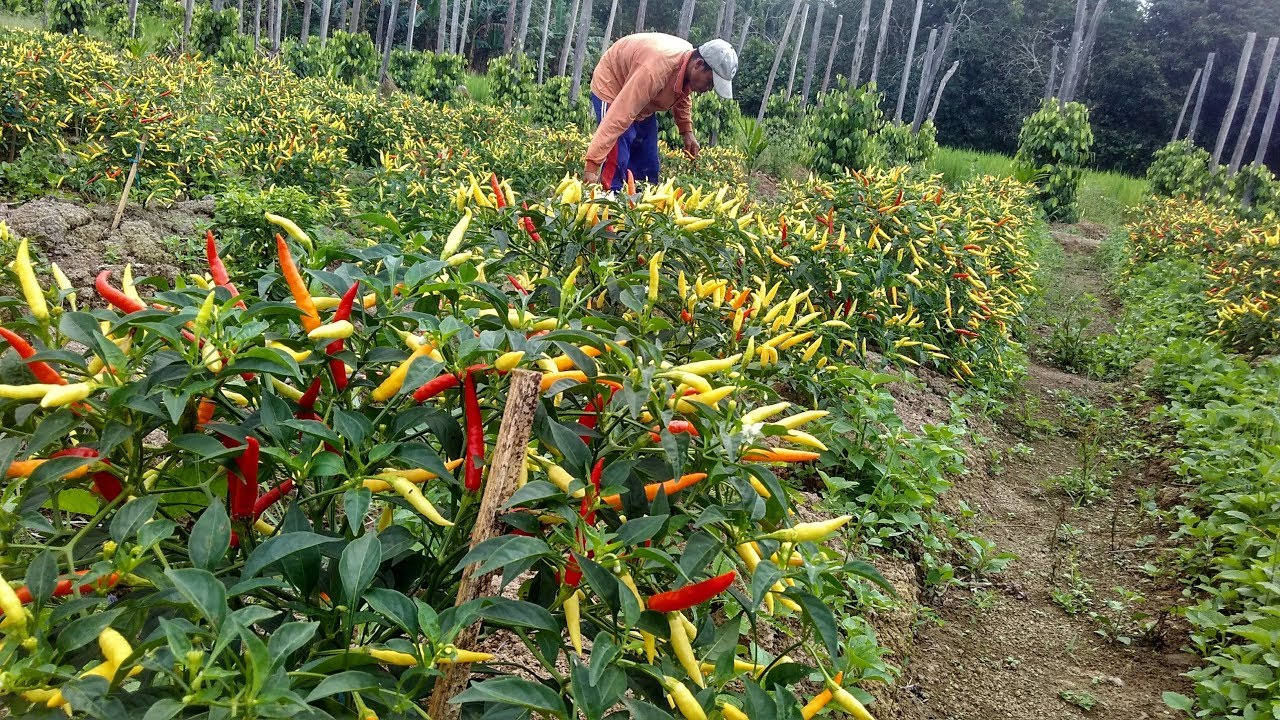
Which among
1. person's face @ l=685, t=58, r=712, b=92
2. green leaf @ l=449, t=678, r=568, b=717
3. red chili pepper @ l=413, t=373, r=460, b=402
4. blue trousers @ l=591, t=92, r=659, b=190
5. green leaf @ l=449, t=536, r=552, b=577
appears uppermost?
person's face @ l=685, t=58, r=712, b=92

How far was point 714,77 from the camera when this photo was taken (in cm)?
455

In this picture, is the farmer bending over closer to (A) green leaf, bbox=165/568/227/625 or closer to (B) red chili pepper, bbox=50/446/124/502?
(B) red chili pepper, bbox=50/446/124/502

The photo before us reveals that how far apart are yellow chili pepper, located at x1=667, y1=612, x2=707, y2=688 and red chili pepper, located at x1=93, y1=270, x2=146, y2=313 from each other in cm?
66

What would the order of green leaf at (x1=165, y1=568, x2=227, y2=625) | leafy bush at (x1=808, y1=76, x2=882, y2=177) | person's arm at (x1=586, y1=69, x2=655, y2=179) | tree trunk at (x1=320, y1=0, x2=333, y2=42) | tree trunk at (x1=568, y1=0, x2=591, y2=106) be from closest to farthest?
A: green leaf at (x1=165, y1=568, x2=227, y2=625), person's arm at (x1=586, y1=69, x2=655, y2=179), leafy bush at (x1=808, y1=76, x2=882, y2=177), tree trunk at (x1=568, y1=0, x2=591, y2=106), tree trunk at (x1=320, y1=0, x2=333, y2=42)

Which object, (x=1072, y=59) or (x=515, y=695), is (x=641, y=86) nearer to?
(x=515, y=695)

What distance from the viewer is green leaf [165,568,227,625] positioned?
719 millimetres

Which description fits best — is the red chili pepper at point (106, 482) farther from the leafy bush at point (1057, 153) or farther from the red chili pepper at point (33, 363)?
the leafy bush at point (1057, 153)

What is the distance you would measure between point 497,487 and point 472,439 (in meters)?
0.06

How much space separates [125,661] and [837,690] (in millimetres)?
741

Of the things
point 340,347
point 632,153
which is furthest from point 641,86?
point 340,347

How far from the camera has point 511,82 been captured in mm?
12586

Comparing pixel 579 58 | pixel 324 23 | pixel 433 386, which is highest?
pixel 579 58

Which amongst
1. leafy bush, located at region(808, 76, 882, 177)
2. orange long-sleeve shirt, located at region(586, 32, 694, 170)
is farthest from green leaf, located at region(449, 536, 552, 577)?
leafy bush, located at region(808, 76, 882, 177)

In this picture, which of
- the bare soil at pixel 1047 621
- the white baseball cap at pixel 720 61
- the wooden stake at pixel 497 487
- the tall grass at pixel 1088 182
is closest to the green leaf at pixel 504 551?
the wooden stake at pixel 497 487
